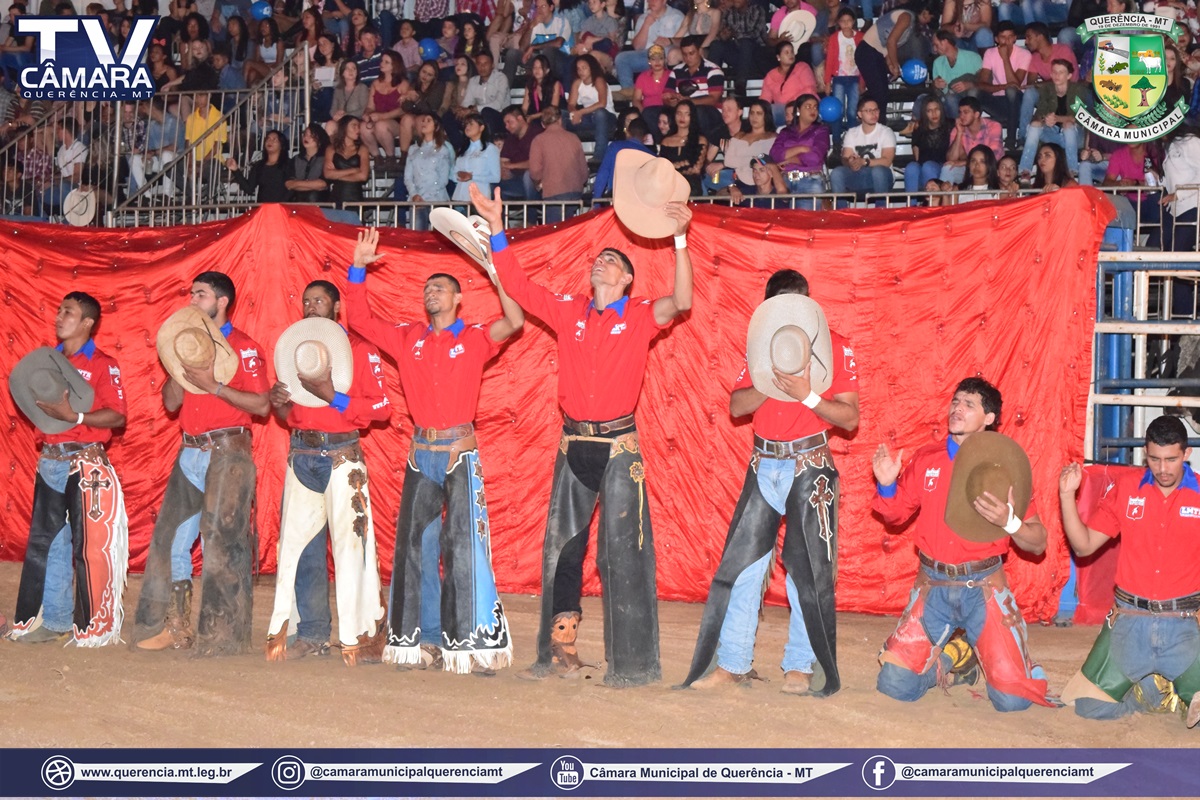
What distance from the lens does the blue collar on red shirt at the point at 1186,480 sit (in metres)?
6.17

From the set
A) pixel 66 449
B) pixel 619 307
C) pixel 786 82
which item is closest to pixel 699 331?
pixel 619 307

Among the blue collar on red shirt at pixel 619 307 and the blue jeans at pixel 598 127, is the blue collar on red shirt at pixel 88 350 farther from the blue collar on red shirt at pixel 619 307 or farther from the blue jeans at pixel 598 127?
the blue jeans at pixel 598 127

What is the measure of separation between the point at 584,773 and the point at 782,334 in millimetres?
2261

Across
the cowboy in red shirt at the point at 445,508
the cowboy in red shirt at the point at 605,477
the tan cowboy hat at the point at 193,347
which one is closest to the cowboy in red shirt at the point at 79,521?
the tan cowboy hat at the point at 193,347

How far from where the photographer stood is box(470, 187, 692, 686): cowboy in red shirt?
6688 millimetres

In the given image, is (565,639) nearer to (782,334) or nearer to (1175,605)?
(782,334)

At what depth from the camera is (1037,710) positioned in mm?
6316

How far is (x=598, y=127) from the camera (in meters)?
13.0

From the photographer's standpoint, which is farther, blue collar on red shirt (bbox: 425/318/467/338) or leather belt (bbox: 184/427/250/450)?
leather belt (bbox: 184/427/250/450)

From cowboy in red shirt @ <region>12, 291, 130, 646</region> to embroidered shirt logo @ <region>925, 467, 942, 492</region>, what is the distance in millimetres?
4456

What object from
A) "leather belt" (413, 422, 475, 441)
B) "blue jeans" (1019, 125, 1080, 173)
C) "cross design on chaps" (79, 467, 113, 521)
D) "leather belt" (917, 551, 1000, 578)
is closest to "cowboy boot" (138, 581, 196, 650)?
"cross design on chaps" (79, 467, 113, 521)

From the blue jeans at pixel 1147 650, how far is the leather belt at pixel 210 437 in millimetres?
4534

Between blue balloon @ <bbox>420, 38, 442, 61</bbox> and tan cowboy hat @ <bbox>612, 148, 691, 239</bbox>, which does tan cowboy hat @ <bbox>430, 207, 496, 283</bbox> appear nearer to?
tan cowboy hat @ <bbox>612, 148, 691, 239</bbox>

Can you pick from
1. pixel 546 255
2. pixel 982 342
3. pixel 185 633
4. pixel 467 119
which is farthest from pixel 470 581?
pixel 467 119
